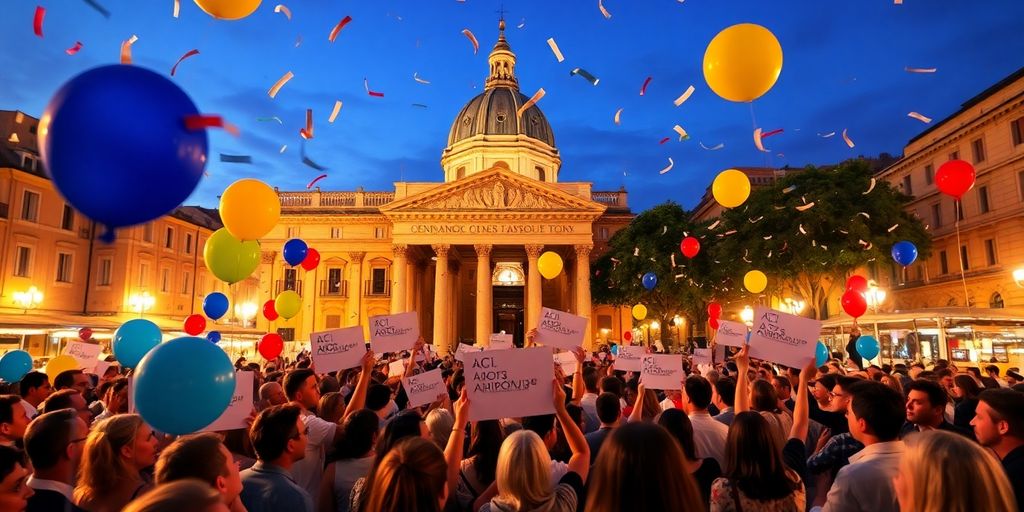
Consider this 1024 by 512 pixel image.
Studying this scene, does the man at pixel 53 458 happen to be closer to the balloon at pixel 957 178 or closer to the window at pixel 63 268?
the balloon at pixel 957 178

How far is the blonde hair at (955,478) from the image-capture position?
237 centimetres

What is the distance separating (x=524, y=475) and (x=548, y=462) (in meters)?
Answer: 0.16

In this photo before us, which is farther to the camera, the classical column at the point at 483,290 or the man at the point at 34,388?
the classical column at the point at 483,290

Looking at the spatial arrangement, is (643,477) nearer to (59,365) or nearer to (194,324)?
(59,365)

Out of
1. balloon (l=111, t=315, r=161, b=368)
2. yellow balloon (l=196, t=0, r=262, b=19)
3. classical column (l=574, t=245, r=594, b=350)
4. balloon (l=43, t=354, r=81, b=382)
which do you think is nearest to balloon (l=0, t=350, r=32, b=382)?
Result: balloon (l=43, t=354, r=81, b=382)

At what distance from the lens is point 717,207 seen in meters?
63.0

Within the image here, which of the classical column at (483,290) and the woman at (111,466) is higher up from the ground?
the classical column at (483,290)

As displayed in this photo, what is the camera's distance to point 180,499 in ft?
6.00

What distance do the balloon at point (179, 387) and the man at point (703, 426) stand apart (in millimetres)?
3699

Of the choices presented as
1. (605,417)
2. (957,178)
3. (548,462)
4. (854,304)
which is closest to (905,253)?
(854,304)

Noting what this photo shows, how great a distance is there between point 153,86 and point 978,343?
2746cm

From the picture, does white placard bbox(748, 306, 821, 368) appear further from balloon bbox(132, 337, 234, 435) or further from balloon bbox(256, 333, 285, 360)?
balloon bbox(256, 333, 285, 360)

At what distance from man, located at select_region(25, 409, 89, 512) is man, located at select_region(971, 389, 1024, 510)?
5.78m

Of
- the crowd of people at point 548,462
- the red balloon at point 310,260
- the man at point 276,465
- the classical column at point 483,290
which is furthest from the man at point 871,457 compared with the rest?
the classical column at point 483,290
